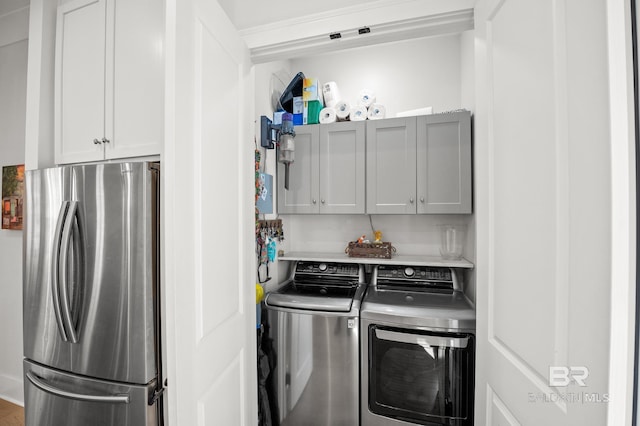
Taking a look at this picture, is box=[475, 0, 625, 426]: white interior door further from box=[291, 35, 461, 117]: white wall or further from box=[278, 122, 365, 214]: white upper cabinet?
box=[291, 35, 461, 117]: white wall

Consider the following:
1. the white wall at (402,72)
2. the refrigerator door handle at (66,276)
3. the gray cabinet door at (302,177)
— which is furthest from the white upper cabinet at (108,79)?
the white wall at (402,72)

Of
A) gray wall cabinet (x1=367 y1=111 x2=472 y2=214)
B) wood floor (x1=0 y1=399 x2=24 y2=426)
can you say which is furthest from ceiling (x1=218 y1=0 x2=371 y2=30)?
wood floor (x1=0 y1=399 x2=24 y2=426)

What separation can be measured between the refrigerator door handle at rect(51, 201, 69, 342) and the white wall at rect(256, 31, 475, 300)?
4.17 feet

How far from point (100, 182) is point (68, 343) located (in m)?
0.69

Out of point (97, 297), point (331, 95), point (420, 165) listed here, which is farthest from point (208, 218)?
point (331, 95)

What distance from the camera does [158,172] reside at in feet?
3.57

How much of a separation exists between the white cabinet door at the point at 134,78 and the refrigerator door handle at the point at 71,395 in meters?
1.02

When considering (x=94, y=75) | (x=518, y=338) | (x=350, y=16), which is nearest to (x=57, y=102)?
(x=94, y=75)

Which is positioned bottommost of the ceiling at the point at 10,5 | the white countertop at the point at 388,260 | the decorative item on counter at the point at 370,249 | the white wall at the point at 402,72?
the white countertop at the point at 388,260

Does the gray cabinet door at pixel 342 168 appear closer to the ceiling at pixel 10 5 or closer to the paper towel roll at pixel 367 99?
the paper towel roll at pixel 367 99

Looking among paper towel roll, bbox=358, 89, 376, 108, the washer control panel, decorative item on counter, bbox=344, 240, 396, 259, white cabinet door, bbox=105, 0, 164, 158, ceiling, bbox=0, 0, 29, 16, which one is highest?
ceiling, bbox=0, 0, 29, 16

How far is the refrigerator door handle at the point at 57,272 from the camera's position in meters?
1.12

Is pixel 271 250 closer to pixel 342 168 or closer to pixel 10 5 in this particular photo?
pixel 342 168

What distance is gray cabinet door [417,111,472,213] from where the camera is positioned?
2.01m
